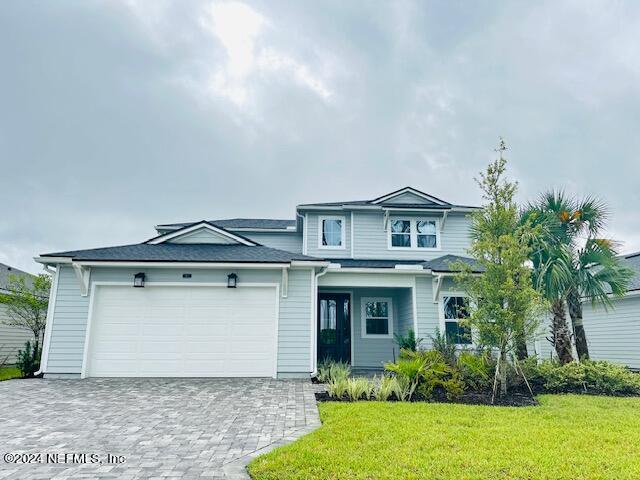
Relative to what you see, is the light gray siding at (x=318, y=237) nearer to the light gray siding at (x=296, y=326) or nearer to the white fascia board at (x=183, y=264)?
the light gray siding at (x=296, y=326)

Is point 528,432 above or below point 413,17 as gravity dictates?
below

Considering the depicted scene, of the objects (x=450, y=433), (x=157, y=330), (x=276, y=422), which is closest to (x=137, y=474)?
(x=276, y=422)

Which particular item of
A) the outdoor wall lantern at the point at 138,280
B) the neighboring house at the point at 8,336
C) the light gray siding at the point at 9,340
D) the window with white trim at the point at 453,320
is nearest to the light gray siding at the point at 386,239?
the window with white trim at the point at 453,320

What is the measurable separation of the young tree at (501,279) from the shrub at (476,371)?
268mm

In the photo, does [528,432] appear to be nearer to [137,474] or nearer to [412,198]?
[137,474]

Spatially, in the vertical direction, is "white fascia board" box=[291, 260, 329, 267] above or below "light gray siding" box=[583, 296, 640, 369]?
above

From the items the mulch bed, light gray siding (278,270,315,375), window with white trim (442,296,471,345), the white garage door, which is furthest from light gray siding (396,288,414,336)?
the white garage door

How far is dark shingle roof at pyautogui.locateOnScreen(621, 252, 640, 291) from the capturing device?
36.7 ft

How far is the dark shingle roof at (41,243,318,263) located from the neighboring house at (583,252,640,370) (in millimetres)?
10310

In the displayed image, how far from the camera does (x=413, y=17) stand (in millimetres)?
12484

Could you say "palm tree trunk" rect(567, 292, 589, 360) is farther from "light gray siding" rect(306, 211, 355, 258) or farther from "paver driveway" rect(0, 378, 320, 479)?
"light gray siding" rect(306, 211, 355, 258)

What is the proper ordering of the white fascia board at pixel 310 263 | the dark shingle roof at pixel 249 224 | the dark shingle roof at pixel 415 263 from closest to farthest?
the white fascia board at pixel 310 263, the dark shingle roof at pixel 415 263, the dark shingle roof at pixel 249 224

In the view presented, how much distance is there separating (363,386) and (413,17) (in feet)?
39.5

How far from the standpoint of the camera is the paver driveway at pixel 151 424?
352cm
